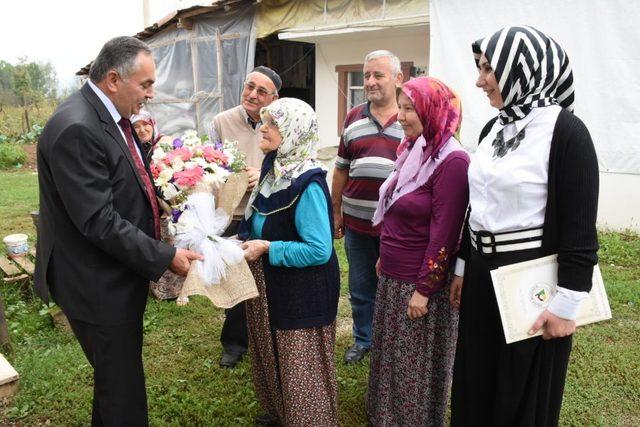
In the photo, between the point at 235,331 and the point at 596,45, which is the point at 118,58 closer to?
the point at 235,331

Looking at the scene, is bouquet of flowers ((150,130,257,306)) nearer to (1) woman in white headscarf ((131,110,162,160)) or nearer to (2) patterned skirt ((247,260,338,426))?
(2) patterned skirt ((247,260,338,426))

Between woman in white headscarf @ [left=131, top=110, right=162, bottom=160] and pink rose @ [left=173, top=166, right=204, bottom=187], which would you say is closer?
pink rose @ [left=173, top=166, right=204, bottom=187]

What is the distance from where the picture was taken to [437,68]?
6578 mm

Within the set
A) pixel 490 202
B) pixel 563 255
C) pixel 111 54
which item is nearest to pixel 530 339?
pixel 563 255

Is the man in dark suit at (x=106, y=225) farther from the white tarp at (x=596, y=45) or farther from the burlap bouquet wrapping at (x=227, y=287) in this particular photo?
the white tarp at (x=596, y=45)

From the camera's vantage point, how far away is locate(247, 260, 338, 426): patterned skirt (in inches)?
92.7

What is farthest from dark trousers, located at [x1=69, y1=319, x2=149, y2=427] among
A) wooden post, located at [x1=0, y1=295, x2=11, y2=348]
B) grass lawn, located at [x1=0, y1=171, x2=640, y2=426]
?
wooden post, located at [x1=0, y1=295, x2=11, y2=348]

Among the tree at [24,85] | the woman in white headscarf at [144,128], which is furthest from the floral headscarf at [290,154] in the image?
the tree at [24,85]

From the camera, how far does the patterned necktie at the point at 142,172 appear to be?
2.10 metres

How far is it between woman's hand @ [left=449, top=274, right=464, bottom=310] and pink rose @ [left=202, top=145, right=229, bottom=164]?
1190 mm

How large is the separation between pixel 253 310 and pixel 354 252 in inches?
43.5

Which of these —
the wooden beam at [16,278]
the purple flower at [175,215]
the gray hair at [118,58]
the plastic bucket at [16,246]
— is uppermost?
the gray hair at [118,58]

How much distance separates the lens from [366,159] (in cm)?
325

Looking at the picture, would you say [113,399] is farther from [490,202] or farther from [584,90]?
[584,90]
